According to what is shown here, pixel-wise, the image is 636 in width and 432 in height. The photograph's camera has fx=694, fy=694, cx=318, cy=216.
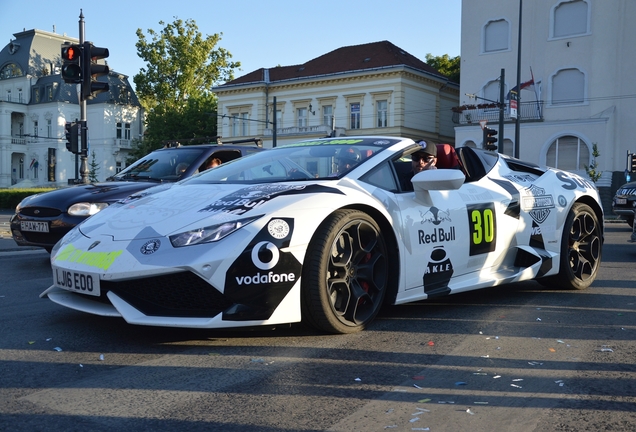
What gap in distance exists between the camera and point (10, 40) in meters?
80.1

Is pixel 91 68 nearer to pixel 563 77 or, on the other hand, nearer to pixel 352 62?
pixel 563 77

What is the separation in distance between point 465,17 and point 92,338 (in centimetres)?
4000

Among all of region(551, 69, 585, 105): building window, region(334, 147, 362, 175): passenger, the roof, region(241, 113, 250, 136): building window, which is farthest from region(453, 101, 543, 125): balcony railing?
region(334, 147, 362, 175): passenger

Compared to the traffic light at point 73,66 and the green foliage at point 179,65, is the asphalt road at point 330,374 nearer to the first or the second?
the traffic light at point 73,66

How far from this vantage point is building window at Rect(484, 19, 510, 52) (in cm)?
3944

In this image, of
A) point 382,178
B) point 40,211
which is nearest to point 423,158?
point 382,178

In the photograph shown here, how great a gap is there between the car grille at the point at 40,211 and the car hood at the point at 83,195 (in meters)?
0.04

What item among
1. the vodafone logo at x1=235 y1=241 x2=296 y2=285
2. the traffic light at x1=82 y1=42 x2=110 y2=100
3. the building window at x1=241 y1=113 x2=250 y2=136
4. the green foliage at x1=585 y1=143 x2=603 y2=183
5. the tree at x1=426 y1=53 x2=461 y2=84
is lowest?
the vodafone logo at x1=235 y1=241 x2=296 y2=285

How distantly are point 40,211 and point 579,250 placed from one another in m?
5.71

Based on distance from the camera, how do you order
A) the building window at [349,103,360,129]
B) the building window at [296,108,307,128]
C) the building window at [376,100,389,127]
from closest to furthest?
the building window at [376,100,389,127]
the building window at [349,103,360,129]
the building window at [296,108,307,128]

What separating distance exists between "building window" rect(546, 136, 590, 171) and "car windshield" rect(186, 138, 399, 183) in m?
33.7

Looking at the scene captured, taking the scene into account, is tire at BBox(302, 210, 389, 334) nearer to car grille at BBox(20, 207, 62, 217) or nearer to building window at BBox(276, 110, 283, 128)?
car grille at BBox(20, 207, 62, 217)

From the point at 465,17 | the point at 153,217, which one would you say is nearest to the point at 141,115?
the point at 465,17

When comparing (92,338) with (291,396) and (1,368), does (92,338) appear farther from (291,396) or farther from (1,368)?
(291,396)
